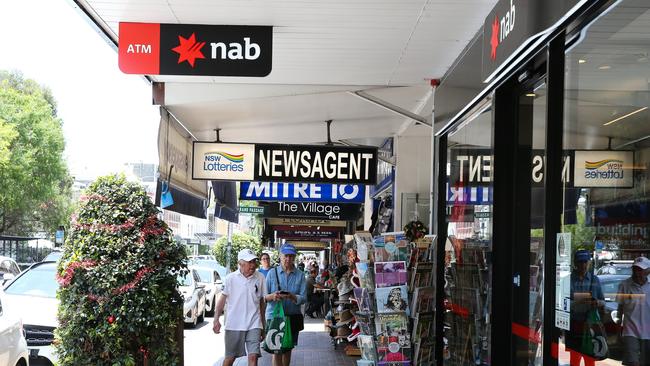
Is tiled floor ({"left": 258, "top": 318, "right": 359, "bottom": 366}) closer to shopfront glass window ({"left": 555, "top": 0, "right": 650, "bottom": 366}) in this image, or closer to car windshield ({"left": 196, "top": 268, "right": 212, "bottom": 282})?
car windshield ({"left": 196, "top": 268, "right": 212, "bottom": 282})

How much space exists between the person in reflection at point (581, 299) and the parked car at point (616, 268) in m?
0.08

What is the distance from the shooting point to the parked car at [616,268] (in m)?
3.58

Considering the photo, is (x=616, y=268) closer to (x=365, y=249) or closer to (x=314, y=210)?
(x=365, y=249)

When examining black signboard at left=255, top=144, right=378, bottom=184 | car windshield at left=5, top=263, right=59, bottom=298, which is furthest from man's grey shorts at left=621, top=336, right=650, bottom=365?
car windshield at left=5, top=263, right=59, bottom=298

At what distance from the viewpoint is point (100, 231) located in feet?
24.8

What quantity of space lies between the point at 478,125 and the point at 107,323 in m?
3.95

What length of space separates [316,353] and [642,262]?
1157cm

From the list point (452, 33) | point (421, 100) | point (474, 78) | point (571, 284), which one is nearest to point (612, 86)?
point (571, 284)

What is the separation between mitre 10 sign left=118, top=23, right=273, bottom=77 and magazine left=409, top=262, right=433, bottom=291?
2.99 metres

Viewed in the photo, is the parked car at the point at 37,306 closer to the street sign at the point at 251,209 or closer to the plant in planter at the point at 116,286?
the plant in planter at the point at 116,286

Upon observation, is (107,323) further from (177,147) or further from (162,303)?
(177,147)

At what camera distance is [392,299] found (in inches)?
329

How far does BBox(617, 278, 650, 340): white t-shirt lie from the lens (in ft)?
11.2

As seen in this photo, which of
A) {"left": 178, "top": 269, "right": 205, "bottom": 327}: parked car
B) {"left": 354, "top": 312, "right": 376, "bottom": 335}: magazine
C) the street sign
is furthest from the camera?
the street sign
